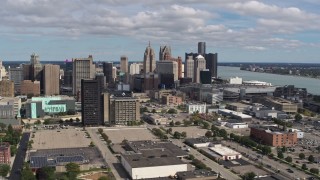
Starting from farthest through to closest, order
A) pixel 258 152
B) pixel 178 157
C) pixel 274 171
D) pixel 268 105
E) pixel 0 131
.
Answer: pixel 268 105 → pixel 0 131 → pixel 258 152 → pixel 178 157 → pixel 274 171

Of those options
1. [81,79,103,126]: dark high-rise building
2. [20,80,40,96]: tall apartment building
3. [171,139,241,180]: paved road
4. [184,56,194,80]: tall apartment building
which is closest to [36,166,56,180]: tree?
[171,139,241,180]: paved road

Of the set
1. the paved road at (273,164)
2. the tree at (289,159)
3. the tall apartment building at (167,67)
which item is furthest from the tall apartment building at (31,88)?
the tree at (289,159)

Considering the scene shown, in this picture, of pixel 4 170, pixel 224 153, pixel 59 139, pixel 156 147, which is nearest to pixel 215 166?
pixel 224 153

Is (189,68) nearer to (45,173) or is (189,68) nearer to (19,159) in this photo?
(19,159)

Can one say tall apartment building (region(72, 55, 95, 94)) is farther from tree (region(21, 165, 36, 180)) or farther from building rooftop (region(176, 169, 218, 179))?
building rooftop (region(176, 169, 218, 179))

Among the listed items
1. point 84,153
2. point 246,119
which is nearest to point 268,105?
point 246,119

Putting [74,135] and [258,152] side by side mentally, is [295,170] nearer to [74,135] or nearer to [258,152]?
[258,152]
